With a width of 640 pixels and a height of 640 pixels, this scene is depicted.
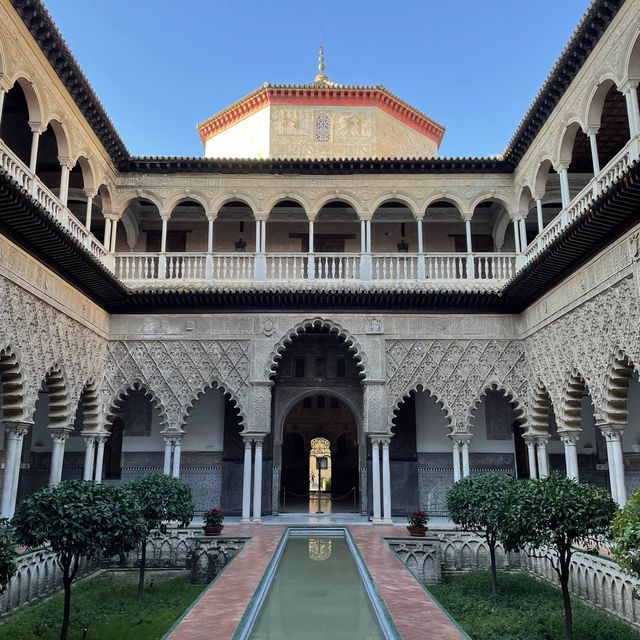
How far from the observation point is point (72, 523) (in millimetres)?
5523

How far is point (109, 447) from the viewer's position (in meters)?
13.8

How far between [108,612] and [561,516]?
16.3 ft

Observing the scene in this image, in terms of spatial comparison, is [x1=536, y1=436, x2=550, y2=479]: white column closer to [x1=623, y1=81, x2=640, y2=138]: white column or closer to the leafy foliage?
[x1=623, y1=81, x2=640, y2=138]: white column

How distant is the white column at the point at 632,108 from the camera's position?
7.72 metres

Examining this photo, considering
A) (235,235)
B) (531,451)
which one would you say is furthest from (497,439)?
(235,235)

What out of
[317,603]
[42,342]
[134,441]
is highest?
[42,342]

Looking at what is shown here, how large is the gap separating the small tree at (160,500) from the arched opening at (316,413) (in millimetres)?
Result: 5119

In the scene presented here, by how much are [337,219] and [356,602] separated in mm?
9848

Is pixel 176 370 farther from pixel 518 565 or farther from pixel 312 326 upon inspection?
pixel 518 565

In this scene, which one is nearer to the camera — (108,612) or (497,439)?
(108,612)

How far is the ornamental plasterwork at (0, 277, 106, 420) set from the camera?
8539 millimetres

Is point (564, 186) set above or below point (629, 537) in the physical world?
above

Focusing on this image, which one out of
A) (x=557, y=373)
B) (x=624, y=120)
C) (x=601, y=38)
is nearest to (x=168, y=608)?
(x=557, y=373)

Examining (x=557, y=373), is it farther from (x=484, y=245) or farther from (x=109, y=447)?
(x=109, y=447)
